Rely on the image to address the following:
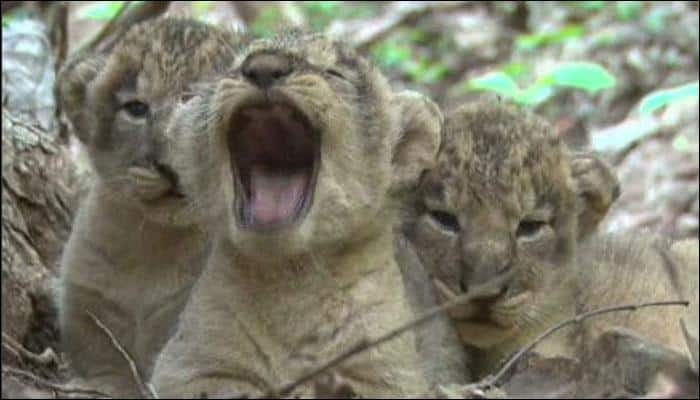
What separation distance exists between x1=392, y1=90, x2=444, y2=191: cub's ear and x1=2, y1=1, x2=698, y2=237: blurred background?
302cm

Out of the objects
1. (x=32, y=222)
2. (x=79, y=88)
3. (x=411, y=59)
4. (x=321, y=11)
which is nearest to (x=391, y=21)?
(x=411, y=59)

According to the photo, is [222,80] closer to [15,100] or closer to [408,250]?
[408,250]

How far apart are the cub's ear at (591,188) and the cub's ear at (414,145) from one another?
650 millimetres

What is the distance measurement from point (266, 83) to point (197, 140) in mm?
491

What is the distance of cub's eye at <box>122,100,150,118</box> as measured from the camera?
582 centimetres

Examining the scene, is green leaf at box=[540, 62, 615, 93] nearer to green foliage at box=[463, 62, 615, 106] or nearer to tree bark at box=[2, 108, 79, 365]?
green foliage at box=[463, 62, 615, 106]

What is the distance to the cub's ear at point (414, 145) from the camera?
538 centimetres

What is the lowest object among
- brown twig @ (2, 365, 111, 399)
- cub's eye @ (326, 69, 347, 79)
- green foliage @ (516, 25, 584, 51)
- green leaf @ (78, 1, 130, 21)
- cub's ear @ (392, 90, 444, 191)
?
brown twig @ (2, 365, 111, 399)

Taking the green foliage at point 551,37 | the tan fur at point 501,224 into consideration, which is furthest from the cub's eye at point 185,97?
the green foliage at point 551,37

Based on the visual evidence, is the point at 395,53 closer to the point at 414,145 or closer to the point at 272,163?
the point at 414,145

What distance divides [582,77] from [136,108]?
5679 millimetres

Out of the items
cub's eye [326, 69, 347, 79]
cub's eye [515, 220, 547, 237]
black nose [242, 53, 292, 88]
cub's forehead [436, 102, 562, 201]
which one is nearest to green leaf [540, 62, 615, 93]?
cub's forehead [436, 102, 562, 201]

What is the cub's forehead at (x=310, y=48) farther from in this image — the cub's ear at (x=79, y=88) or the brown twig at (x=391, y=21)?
the brown twig at (x=391, y=21)

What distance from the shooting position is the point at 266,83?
15.5ft
